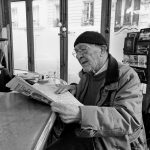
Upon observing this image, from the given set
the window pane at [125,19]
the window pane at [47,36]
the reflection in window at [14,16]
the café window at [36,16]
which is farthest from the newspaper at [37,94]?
the reflection in window at [14,16]

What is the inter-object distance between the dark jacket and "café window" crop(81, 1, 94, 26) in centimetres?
197

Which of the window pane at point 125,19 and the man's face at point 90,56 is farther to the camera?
the window pane at point 125,19

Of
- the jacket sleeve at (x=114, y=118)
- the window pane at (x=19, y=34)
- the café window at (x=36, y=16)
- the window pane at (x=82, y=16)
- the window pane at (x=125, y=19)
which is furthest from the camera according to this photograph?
the window pane at (x=19, y=34)

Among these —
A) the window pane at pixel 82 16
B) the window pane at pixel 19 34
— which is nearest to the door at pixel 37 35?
the window pane at pixel 19 34

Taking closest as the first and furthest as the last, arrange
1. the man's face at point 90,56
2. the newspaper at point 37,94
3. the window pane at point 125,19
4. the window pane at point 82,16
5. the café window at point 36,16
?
the newspaper at point 37,94 → the man's face at point 90,56 → the window pane at point 125,19 → the window pane at point 82,16 → the café window at point 36,16

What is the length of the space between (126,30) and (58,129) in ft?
6.40

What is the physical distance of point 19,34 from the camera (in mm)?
3416

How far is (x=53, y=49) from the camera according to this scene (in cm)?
312

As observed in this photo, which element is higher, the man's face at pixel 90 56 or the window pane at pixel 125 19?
the window pane at pixel 125 19

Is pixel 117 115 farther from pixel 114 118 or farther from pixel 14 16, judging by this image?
pixel 14 16

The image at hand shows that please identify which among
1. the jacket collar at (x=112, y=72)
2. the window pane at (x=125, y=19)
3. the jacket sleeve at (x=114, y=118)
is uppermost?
the window pane at (x=125, y=19)

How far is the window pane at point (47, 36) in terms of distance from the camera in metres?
3.02

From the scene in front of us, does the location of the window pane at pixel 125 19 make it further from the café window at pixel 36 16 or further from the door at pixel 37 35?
the café window at pixel 36 16

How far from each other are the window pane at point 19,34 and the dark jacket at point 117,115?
2718 millimetres
